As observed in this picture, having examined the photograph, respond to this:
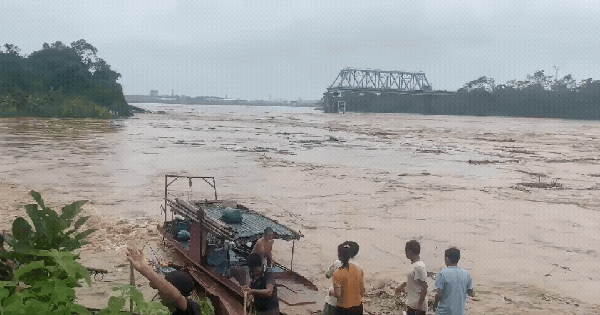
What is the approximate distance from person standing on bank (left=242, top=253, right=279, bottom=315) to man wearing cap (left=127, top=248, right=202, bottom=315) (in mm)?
2132

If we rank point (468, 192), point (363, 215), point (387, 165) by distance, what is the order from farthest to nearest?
point (387, 165) → point (468, 192) → point (363, 215)

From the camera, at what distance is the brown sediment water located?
38.3 feet

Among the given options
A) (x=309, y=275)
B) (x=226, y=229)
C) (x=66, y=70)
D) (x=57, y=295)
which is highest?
(x=66, y=70)

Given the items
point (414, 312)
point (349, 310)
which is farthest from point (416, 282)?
point (349, 310)

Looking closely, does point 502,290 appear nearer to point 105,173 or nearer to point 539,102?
point 105,173

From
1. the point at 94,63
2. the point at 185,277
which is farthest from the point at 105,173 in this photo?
the point at 94,63

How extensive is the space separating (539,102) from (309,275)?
10262 cm

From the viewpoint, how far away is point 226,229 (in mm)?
7621

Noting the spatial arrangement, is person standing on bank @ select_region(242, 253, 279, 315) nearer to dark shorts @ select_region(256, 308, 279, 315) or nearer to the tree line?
dark shorts @ select_region(256, 308, 279, 315)

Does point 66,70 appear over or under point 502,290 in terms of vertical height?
over

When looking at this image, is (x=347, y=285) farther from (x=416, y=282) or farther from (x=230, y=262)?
(x=230, y=262)

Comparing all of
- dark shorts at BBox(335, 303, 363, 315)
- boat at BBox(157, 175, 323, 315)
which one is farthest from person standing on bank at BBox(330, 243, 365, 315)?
boat at BBox(157, 175, 323, 315)

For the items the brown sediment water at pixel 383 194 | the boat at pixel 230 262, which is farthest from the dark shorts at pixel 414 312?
the brown sediment water at pixel 383 194

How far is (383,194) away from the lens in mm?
19016
